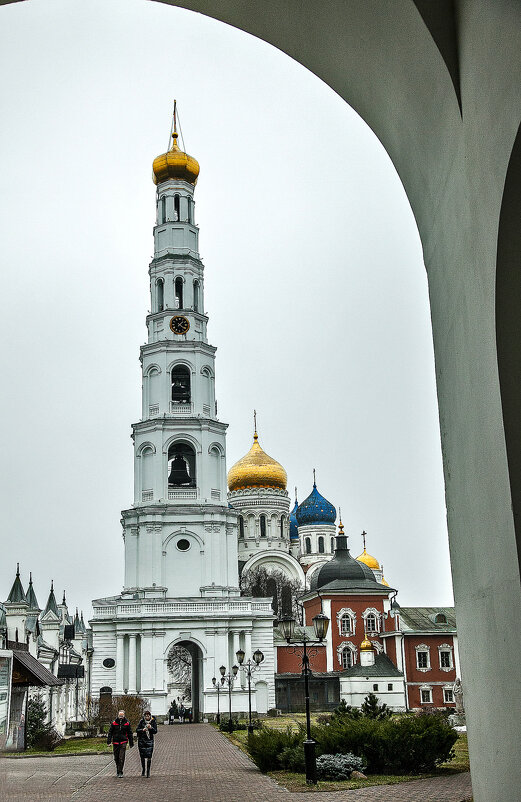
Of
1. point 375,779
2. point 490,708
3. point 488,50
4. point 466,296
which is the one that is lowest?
point 375,779

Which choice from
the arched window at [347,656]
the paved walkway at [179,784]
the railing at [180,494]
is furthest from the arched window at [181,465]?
the paved walkway at [179,784]

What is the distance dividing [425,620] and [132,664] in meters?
21.0

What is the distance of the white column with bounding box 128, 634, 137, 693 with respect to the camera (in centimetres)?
4825

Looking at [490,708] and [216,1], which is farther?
[216,1]

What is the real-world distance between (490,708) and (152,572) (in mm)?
46432

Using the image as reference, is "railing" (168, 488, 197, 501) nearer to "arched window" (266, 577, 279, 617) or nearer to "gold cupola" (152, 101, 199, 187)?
"gold cupola" (152, 101, 199, 187)

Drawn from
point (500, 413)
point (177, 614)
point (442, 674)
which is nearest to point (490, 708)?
point (500, 413)

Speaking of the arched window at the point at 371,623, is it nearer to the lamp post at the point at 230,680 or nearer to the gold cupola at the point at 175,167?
the lamp post at the point at 230,680

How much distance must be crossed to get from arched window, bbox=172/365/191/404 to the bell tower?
6cm

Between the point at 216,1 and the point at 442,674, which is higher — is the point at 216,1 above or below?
above

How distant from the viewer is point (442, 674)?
56.1 m

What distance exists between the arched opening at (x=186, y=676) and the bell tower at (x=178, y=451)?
13.0 feet

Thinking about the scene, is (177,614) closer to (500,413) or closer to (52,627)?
(52,627)

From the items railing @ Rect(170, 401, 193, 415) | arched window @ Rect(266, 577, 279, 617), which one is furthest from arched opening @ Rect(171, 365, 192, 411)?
arched window @ Rect(266, 577, 279, 617)
